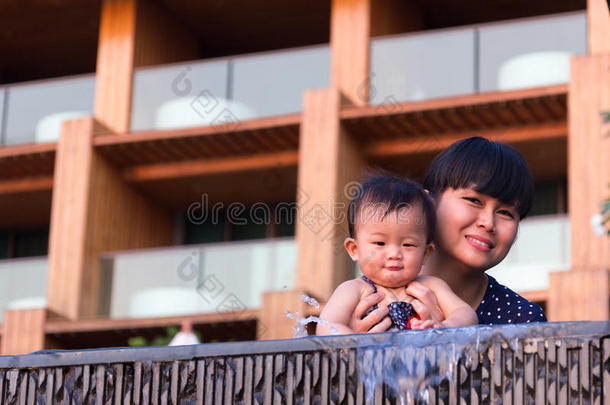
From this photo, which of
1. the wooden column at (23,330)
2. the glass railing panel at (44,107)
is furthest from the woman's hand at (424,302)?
the glass railing panel at (44,107)

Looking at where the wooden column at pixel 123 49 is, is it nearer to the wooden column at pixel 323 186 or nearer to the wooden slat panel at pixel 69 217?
the wooden slat panel at pixel 69 217

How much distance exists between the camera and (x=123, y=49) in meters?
21.3

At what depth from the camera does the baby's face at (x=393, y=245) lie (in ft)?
14.7

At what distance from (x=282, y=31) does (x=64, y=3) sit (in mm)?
3767

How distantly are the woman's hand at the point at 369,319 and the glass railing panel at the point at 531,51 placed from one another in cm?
1403

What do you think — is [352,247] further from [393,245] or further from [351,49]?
[351,49]

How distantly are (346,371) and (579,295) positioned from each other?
1303 cm

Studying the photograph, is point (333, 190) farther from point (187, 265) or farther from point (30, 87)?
point (30, 87)

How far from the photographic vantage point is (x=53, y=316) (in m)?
19.6

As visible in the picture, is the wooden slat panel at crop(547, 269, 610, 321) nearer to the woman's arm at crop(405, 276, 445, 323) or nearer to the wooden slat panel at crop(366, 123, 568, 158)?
the wooden slat panel at crop(366, 123, 568, 158)

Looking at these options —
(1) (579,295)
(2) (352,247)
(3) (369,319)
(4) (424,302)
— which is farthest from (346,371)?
(1) (579,295)

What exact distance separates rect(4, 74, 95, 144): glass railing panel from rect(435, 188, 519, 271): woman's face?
1698 cm

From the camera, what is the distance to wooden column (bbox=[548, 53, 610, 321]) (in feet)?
52.4

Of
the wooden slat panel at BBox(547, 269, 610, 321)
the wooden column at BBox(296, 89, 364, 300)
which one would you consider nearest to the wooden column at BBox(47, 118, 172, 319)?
the wooden column at BBox(296, 89, 364, 300)
